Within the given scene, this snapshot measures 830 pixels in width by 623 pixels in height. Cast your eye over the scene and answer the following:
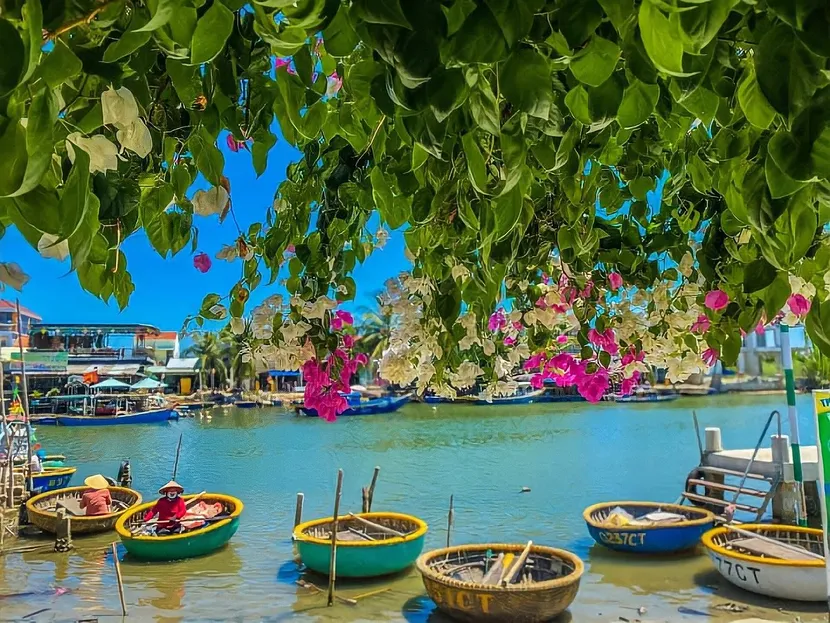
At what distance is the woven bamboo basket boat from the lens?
9.18 metres

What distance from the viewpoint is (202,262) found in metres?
1.22

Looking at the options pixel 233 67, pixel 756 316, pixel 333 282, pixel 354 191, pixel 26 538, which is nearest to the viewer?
pixel 233 67

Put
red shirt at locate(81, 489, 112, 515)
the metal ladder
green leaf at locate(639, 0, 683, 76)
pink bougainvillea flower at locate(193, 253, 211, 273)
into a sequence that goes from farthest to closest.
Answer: red shirt at locate(81, 489, 112, 515) → the metal ladder → pink bougainvillea flower at locate(193, 253, 211, 273) → green leaf at locate(639, 0, 683, 76)

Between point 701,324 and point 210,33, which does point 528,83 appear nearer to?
point 210,33

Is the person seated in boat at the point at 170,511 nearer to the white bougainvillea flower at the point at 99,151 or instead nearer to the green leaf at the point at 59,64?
the white bougainvillea flower at the point at 99,151

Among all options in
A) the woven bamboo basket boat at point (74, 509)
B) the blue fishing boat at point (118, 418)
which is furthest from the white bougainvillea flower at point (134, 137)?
the blue fishing boat at point (118, 418)

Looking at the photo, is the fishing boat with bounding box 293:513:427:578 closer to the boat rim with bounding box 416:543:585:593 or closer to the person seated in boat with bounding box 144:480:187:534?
the boat rim with bounding box 416:543:585:593

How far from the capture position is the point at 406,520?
26.8ft

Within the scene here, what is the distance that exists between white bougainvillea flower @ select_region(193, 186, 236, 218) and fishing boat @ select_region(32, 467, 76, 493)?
37.7 feet

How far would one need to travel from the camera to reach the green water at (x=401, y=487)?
23.6ft

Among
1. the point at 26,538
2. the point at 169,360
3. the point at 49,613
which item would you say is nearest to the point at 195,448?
the point at 169,360

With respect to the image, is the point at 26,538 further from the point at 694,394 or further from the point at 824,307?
the point at 694,394

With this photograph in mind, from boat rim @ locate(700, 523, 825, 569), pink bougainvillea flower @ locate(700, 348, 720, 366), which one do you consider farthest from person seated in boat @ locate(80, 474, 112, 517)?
pink bougainvillea flower @ locate(700, 348, 720, 366)

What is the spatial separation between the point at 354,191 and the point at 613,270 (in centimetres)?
59
